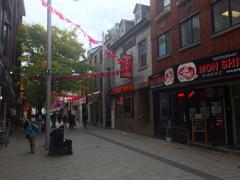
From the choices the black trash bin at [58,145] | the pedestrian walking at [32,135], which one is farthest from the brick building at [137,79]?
the pedestrian walking at [32,135]

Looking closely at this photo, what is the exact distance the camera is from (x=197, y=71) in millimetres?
11492

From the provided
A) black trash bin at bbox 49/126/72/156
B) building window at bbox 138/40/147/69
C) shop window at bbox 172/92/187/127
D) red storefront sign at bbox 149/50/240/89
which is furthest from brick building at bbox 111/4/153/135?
black trash bin at bbox 49/126/72/156

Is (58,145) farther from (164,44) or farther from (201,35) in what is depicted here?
(164,44)

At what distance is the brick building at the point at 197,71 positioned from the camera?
1060 cm

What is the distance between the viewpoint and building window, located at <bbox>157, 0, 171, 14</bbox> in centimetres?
1569

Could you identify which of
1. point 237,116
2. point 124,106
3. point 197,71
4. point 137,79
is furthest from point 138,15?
point 237,116

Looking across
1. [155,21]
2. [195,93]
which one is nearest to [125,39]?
[155,21]

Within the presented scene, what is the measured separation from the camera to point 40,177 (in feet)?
23.6

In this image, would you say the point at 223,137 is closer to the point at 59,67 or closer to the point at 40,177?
the point at 40,177

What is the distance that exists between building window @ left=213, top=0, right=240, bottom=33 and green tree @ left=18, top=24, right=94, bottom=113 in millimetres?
13832

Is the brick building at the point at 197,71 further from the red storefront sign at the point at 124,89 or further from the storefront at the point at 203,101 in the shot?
the red storefront sign at the point at 124,89

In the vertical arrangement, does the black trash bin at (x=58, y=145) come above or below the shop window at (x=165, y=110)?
below

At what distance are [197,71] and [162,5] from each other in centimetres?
676

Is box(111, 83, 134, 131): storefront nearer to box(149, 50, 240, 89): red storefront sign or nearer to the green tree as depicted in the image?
the green tree
